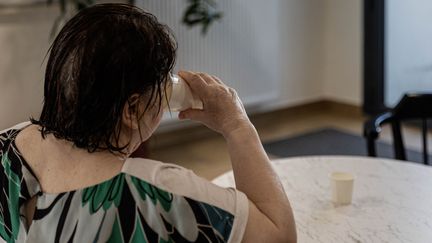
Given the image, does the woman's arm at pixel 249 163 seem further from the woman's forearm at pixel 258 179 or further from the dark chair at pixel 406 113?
the dark chair at pixel 406 113

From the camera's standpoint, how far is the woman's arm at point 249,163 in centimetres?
104

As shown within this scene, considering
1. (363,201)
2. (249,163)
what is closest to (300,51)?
(363,201)

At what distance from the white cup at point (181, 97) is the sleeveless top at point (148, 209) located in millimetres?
215

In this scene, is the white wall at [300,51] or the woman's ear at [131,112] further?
the white wall at [300,51]

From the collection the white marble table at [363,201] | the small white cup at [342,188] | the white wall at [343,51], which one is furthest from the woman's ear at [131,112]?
the white wall at [343,51]

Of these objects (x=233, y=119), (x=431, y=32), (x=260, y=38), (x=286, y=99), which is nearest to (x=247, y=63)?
(x=260, y=38)

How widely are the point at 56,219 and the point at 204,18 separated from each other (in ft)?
9.89

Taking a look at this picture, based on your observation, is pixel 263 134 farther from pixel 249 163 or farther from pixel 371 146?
pixel 249 163

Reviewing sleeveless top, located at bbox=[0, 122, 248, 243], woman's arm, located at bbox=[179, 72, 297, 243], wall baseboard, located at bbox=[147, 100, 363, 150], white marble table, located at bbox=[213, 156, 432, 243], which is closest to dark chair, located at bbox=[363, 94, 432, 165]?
white marble table, located at bbox=[213, 156, 432, 243]

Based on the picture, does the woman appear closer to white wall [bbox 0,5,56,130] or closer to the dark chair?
the dark chair

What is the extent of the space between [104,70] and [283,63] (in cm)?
424

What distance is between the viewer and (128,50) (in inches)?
38.7

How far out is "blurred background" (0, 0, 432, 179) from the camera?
3.80 m

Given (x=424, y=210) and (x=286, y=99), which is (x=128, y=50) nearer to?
(x=424, y=210)
